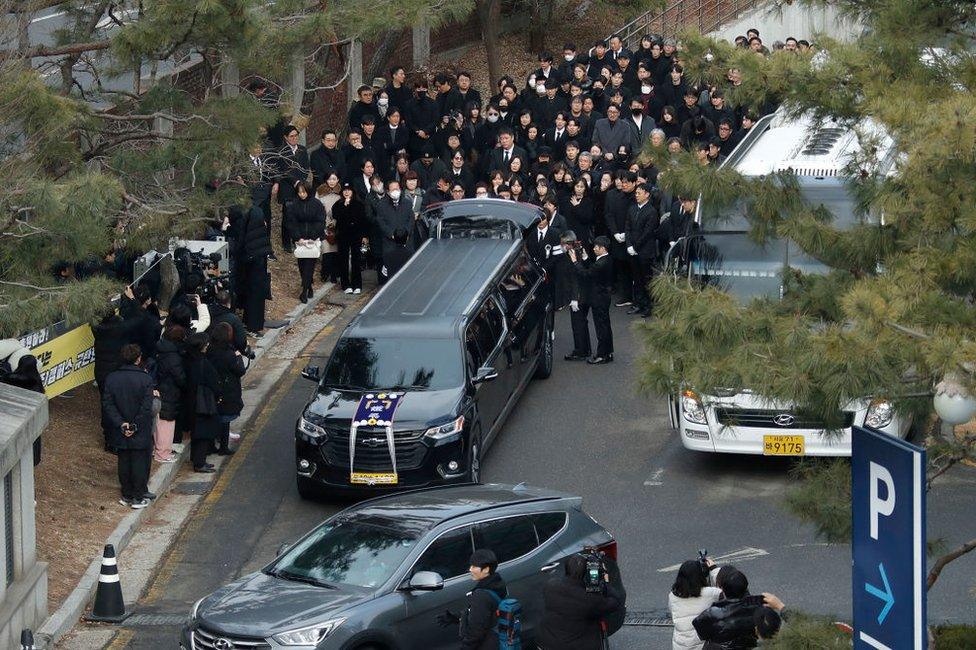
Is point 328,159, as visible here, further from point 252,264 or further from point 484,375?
point 484,375

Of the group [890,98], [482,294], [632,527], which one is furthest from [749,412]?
[890,98]

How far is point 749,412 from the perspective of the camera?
1577 cm

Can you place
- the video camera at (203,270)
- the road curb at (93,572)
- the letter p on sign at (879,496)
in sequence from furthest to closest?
the video camera at (203,270)
the road curb at (93,572)
the letter p on sign at (879,496)

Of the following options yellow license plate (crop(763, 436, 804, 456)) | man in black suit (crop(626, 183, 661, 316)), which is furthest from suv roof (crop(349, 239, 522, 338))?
yellow license plate (crop(763, 436, 804, 456))

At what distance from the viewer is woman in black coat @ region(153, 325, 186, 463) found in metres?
16.2

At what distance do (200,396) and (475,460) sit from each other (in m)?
3.00

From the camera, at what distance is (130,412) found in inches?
590

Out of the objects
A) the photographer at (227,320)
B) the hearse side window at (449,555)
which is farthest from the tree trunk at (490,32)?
the hearse side window at (449,555)

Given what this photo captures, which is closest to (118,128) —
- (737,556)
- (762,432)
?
(762,432)

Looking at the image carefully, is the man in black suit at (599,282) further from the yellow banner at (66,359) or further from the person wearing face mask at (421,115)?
the person wearing face mask at (421,115)

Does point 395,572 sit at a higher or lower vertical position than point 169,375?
lower

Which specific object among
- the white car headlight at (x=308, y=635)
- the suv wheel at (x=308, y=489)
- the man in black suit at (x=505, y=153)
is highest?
the man in black suit at (x=505, y=153)

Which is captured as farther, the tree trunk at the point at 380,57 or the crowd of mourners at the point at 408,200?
the tree trunk at the point at 380,57

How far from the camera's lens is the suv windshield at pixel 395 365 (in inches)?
626
